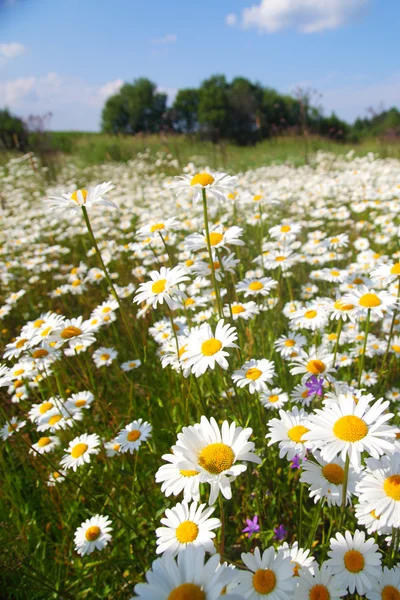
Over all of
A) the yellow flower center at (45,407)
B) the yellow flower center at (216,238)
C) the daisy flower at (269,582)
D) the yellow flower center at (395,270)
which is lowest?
the yellow flower center at (45,407)

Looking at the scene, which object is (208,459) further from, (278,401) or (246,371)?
(278,401)

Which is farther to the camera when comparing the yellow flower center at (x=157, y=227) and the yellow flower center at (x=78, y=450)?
the yellow flower center at (x=157, y=227)

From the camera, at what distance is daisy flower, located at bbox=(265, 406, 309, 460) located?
4.42 feet

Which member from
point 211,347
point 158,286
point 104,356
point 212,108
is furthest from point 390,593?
point 212,108

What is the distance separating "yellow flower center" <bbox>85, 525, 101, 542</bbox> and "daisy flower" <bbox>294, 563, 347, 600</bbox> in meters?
1.02

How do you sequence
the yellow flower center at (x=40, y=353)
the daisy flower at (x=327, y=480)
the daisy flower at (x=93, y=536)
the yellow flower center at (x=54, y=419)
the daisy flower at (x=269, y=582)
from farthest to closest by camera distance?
the yellow flower center at (x=54, y=419)
the yellow flower center at (x=40, y=353)
the daisy flower at (x=93, y=536)
the daisy flower at (x=327, y=480)
the daisy flower at (x=269, y=582)

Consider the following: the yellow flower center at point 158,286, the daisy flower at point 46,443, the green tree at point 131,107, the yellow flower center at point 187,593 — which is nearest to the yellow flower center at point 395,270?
the yellow flower center at point 158,286

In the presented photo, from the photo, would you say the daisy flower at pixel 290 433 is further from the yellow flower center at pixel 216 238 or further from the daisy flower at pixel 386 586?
the yellow flower center at pixel 216 238

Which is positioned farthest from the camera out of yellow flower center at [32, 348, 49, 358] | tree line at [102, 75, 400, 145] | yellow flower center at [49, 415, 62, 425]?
tree line at [102, 75, 400, 145]

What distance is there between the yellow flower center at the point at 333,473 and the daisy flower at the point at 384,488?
0.41 ft

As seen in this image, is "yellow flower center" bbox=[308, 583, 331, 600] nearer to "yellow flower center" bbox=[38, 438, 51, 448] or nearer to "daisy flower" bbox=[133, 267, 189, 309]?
"daisy flower" bbox=[133, 267, 189, 309]

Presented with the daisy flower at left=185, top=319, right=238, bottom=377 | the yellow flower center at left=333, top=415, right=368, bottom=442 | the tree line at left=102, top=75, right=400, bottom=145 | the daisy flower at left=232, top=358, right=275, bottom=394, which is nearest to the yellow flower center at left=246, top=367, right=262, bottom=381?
the daisy flower at left=232, top=358, right=275, bottom=394

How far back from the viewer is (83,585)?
1.75 metres

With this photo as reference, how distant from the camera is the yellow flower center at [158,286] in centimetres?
174
